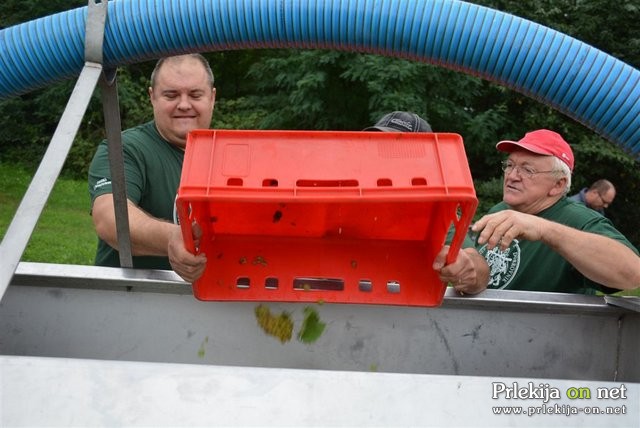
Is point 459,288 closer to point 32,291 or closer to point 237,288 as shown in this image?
point 237,288

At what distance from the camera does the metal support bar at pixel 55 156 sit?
4.66ft

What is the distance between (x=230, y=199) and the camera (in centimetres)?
148

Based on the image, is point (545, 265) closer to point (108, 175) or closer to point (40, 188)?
point (108, 175)

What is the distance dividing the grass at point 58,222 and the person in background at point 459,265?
472 centimetres

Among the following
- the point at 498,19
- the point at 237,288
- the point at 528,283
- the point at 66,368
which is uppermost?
the point at 498,19

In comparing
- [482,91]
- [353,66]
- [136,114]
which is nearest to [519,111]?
[482,91]

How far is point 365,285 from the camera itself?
205cm

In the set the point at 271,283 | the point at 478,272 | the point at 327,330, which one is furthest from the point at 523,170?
the point at 271,283

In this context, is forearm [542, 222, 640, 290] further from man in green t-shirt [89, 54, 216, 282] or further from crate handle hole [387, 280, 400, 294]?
man in green t-shirt [89, 54, 216, 282]

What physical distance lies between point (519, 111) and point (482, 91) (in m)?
0.69

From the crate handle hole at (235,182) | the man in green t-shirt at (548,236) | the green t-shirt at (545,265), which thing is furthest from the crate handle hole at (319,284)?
the green t-shirt at (545,265)

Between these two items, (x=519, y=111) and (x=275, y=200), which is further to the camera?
(x=519, y=111)

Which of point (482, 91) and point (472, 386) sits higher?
point (472, 386)

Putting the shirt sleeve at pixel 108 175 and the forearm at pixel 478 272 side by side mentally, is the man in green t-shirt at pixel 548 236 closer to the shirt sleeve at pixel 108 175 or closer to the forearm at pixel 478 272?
the forearm at pixel 478 272
